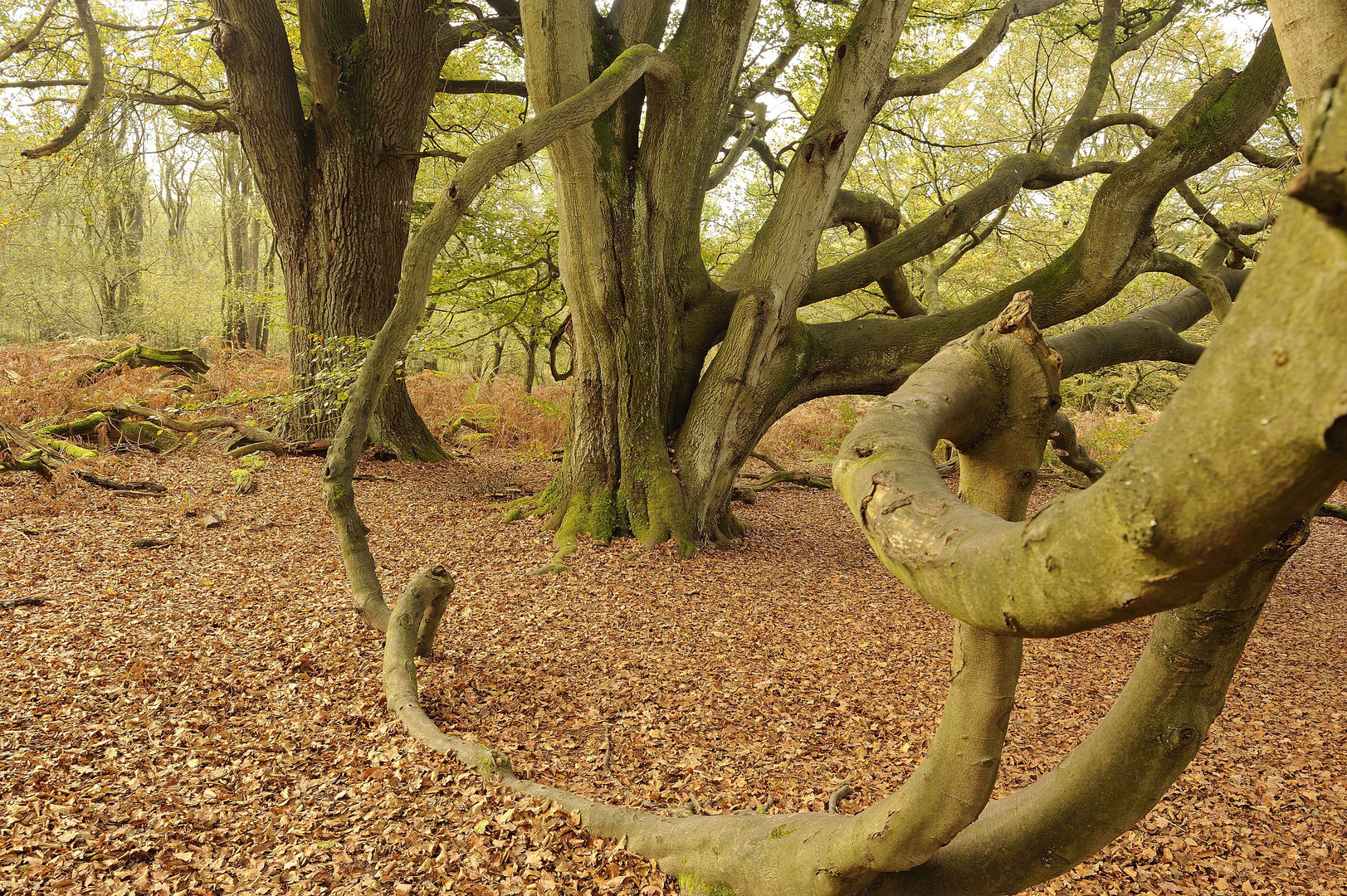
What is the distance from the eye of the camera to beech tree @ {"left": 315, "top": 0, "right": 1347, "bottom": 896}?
0.73 metres

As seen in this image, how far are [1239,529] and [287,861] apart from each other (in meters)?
3.10

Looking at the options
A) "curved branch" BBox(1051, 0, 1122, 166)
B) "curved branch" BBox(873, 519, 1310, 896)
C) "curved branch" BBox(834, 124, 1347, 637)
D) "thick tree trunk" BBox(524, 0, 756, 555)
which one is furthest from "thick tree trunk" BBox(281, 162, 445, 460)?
"curved branch" BBox(834, 124, 1347, 637)

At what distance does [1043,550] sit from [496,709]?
11.9 ft

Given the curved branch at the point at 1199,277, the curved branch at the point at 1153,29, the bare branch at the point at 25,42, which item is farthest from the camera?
the curved branch at the point at 1153,29

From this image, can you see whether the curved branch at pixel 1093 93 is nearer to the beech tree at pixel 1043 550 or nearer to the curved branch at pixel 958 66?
the curved branch at pixel 958 66

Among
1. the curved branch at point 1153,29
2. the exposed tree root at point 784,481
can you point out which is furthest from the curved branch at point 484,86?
the curved branch at point 1153,29

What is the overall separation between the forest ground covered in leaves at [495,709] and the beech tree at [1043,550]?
0.36m

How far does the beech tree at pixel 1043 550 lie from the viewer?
734 mm

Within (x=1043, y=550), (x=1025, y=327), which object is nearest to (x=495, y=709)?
(x=1025, y=327)

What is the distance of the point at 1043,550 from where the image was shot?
0.96 meters

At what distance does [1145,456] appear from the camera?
2.81 ft

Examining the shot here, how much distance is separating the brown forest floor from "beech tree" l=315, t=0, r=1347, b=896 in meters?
0.41

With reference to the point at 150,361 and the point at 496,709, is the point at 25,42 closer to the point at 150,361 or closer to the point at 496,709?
the point at 150,361

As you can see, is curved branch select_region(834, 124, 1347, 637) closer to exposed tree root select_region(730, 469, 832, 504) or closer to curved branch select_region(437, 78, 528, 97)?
exposed tree root select_region(730, 469, 832, 504)
